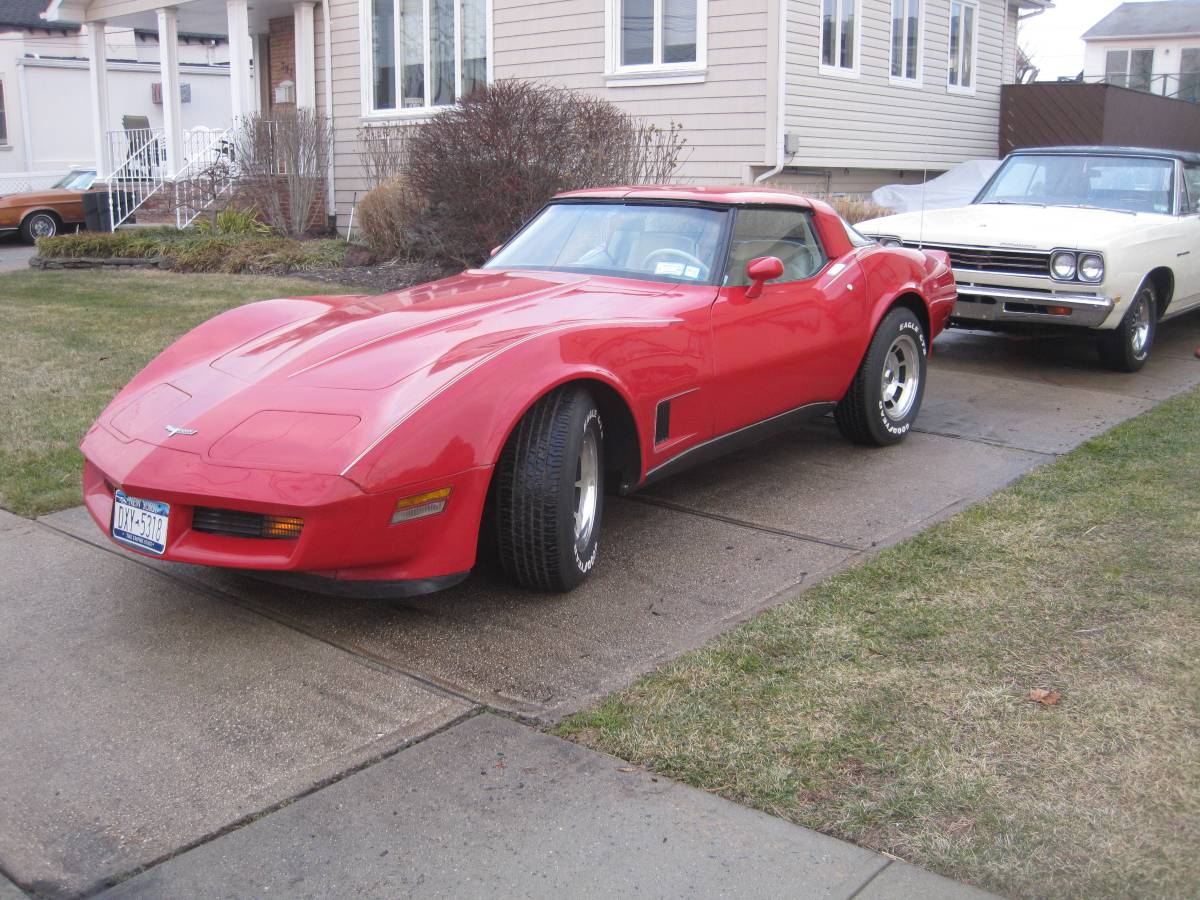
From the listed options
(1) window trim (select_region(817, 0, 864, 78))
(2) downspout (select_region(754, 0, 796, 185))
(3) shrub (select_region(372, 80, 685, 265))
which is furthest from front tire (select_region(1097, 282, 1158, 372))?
(1) window trim (select_region(817, 0, 864, 78))

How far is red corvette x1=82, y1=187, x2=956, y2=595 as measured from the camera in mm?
3598

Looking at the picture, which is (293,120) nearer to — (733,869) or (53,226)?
(53,226)

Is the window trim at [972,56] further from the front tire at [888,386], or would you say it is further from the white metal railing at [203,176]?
the front tire at [888,386]

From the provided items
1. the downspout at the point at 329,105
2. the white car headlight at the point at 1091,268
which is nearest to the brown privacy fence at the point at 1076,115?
the downspout at the point at 329,105

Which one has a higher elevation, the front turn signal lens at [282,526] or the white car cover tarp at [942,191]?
the white car cover tarp at [942,191]

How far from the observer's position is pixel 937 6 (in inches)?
691

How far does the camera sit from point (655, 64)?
1434cm

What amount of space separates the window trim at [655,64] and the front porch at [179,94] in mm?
4958

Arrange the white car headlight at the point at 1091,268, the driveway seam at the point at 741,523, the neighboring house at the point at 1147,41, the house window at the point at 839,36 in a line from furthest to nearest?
the neighboring house at the point at 1147,41
the house window at the point at 839,36
the white car headlight at the point at 1091,268
the driveway seam at the point at 741,523

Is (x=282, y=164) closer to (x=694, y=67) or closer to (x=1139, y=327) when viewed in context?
(x=694, y=67)

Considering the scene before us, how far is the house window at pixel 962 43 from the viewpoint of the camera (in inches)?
725

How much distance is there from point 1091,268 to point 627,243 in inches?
157

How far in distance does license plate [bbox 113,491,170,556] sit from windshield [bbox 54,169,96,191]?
19696mm

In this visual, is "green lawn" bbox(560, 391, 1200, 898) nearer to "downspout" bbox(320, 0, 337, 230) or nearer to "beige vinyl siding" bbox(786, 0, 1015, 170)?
"beige vinyl siding" bbox(786, 0, 1015, 170)
